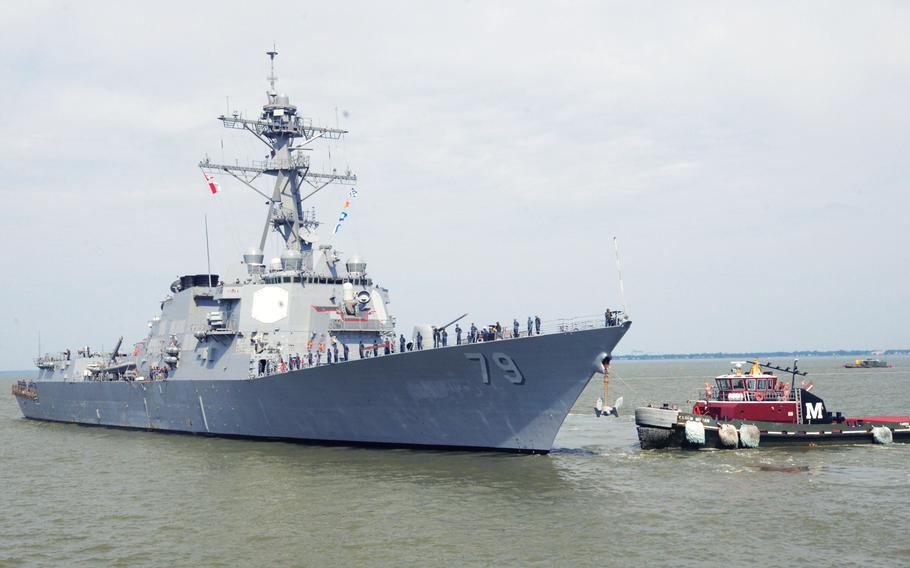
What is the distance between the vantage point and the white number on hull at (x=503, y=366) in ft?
68.2

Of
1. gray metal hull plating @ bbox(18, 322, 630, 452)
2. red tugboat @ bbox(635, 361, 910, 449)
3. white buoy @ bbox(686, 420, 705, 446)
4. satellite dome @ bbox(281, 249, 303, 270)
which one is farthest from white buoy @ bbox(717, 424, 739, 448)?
satellite dome @ bbox(281, 249, 303, 270)

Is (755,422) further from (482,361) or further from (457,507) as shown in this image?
(457,507)

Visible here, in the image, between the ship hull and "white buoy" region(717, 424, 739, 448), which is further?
the ship hull

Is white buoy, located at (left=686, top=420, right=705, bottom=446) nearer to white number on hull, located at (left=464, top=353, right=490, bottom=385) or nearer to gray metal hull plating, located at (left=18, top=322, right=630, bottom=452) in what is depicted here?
gray metal hull plating, located at (left=18, top=322, right=630, bottom=452)

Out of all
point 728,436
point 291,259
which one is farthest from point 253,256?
point 728,436

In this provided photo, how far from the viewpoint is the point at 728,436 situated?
2520 cm

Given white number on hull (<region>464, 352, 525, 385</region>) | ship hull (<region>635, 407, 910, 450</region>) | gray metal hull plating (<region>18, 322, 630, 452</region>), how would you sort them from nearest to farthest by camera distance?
gray metal hull plating (<region>18, 322, 630, 452</region>)
white number on hull (<region>464, 352, 525, 385</region>)
ship hull (<region>635, 407, 910, 450</region>)

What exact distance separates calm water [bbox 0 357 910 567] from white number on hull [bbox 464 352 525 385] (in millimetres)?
2161

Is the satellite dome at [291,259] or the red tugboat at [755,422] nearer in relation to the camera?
→ the red tugboat at [755,422]

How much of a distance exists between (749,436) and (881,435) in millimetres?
4325

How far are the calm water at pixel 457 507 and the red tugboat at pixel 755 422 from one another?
71 cm

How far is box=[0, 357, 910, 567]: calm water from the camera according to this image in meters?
14.0

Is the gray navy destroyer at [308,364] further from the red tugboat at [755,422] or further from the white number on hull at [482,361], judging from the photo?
the red tugboat at [755,422]

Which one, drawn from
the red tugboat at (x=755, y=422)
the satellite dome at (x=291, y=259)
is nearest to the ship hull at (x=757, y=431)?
the red tugboat at (x=755, y=422)
